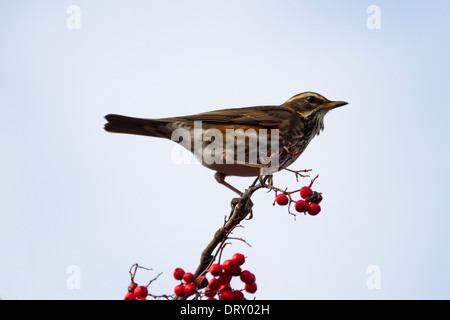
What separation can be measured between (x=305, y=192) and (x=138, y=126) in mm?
1849

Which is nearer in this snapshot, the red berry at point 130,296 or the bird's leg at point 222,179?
the red berry at point 130,296

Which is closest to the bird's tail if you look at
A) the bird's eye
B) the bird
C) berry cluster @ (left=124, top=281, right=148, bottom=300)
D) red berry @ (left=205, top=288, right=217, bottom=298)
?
the bird

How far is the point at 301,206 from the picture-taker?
8.18 feet

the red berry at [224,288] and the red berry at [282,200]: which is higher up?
the red berry at [282,200]

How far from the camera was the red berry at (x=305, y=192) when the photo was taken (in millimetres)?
2502

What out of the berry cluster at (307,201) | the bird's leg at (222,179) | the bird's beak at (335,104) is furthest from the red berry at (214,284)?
the bird's beak at (335,104)

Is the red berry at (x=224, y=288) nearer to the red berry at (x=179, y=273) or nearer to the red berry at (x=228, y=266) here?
the red berry at (x=228, y=266)

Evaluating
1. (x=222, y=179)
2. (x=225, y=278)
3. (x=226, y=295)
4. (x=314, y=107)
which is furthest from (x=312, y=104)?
(x=226, y=295)

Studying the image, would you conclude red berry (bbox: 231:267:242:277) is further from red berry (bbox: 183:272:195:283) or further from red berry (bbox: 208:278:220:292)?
red berry (bbox: 183:272:195:283)

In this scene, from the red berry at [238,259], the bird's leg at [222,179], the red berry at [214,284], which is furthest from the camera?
the bird's leg at [222,179]
